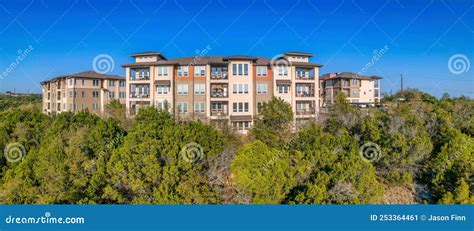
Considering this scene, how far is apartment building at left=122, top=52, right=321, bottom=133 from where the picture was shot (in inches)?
505

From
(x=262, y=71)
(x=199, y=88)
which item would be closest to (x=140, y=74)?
(x=199, y=88)

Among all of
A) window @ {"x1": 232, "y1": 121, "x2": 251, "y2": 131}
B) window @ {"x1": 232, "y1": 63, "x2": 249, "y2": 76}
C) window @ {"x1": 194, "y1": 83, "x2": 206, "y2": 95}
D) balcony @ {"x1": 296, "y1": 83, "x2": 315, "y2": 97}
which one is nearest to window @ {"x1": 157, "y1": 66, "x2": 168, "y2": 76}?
window @ {"x1": 194, "y1": 83, "x2": 206, "y2": 95}

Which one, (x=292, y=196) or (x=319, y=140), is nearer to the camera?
(x=292, y=196)

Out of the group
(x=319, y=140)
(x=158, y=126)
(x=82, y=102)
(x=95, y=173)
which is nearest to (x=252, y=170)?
(x=319, y=140)

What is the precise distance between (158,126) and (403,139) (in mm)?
6403

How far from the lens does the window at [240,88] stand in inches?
509

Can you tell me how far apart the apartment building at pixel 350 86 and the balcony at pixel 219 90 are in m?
8.34

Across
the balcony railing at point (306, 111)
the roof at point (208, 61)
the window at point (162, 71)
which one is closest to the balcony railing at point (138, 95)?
the window at point (162, 71)

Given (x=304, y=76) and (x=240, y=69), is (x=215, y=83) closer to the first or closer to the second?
(x=240, y=69)

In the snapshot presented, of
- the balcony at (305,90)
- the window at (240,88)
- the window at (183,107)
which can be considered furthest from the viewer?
the balcony at (305,90)

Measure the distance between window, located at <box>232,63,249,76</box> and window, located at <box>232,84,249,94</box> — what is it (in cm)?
47

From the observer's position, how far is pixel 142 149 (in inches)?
260

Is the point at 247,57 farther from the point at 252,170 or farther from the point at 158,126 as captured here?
the point at 252,170

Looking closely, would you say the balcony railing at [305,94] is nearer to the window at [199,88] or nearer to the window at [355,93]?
the window at [199,88]
